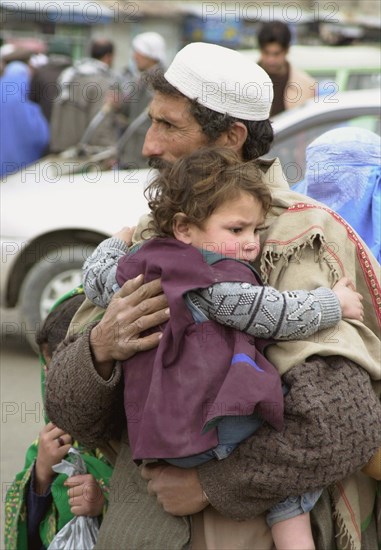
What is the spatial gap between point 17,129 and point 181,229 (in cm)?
807

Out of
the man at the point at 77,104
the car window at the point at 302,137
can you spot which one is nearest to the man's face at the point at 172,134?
the car window at the point at 302,137

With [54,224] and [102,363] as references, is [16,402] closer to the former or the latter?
[54,224]

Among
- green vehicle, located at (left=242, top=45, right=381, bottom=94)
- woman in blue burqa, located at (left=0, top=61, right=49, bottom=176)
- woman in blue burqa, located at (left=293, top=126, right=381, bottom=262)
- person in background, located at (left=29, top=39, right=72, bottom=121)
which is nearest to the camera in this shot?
woman in blue burqa, located at (left=293, top=126, right=381, bottom=262)

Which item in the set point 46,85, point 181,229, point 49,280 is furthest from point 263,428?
point 46,85

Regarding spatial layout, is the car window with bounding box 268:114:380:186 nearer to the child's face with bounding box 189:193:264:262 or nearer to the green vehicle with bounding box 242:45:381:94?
the green vehicle with bounding box 242:45:381:94

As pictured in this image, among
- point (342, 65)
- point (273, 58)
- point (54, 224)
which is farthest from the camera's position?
point (342, 65)

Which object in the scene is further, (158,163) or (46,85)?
(46,85)

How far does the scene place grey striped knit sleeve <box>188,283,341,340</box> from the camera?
7.30 ft

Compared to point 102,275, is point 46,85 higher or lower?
lower

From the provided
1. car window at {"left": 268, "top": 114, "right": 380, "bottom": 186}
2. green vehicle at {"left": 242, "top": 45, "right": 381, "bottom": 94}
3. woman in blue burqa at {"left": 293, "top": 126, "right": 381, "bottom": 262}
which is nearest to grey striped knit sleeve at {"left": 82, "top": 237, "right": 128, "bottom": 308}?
woman in blue burqa at {"left": 293, "top": 126, "right": 381, "bottom": 262}

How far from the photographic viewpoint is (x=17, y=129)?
10.1 meters

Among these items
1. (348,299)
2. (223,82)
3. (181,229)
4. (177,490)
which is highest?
(223,82)

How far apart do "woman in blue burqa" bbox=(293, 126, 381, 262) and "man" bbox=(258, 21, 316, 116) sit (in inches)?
214

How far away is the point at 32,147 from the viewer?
10344 millimetres
